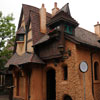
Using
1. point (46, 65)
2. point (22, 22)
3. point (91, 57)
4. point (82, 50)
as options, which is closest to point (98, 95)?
point (91, 57)

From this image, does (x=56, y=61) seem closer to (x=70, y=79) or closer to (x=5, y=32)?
(x=70, y=79)

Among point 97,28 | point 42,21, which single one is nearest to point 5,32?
point 42,21

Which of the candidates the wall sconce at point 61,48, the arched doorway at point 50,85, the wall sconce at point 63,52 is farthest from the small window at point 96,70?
the arched doorway at point 50,85

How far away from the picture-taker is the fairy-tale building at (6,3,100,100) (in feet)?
37.1

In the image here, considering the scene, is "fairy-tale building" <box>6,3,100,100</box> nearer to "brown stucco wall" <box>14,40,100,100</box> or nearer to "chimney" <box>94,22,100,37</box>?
"brown stucco wall" <box>14,40,100,100</box>

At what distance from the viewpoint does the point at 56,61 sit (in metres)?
12.5

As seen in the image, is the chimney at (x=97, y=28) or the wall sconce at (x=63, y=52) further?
the chimney at (x=97, y=28)

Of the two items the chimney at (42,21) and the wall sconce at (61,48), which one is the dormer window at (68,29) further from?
the chimney at (42,21)

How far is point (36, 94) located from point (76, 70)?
4676 millimetres

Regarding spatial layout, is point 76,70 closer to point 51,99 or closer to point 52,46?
point 52,46

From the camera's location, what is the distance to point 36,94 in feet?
44.3

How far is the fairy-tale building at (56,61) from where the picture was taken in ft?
37.1

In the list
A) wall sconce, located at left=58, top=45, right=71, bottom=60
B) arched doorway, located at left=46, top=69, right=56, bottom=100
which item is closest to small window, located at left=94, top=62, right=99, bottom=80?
wall sconce, located at left=58, top=45, right=71, bottom=60

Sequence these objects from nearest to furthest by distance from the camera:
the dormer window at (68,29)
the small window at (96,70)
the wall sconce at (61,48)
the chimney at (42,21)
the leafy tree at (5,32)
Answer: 1. the wall sconce at (61,48)
2. the dormer window at (68,29)
3. the small window at (96,70)
4. the chimney at (42,21)
5. the leafy tree at (5,32)
